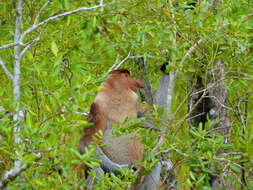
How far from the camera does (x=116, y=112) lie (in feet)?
11.3

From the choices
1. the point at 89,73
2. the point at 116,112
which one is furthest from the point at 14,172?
the point at 116,112

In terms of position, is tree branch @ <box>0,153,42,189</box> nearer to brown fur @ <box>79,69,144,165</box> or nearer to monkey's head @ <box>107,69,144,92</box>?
brown fur @ <box>79,69,144,165</box>

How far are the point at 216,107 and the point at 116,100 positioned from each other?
0.96m

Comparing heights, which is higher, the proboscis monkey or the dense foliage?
the dense foliage

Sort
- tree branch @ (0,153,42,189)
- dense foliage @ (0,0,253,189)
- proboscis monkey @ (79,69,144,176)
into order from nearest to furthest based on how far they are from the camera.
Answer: tree branch @ (0,153,42,189)
dense foliage @ (0,0,253,189)
proboscis monkey @ (79,69,144,176)

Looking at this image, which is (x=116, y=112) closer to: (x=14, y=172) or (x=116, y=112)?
(x=116, y=112)

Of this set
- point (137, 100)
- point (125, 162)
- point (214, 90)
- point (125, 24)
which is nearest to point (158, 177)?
point (125, 162)

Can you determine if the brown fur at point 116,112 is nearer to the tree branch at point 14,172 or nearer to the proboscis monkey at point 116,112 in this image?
the proboscis monkey at point 116,112

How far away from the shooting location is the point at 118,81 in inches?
136

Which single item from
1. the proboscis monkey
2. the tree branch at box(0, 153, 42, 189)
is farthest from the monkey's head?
the tree branch at box(0, 153, 42, 189)

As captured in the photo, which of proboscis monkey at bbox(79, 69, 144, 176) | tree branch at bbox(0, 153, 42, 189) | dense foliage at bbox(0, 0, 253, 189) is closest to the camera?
tree branch at bbox(0, 153, 42, 189)

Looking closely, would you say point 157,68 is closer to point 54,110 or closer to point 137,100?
point 137,100

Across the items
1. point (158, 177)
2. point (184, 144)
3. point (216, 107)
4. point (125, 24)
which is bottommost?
point (158, 177)

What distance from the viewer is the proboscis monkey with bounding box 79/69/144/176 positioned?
11.1ft
